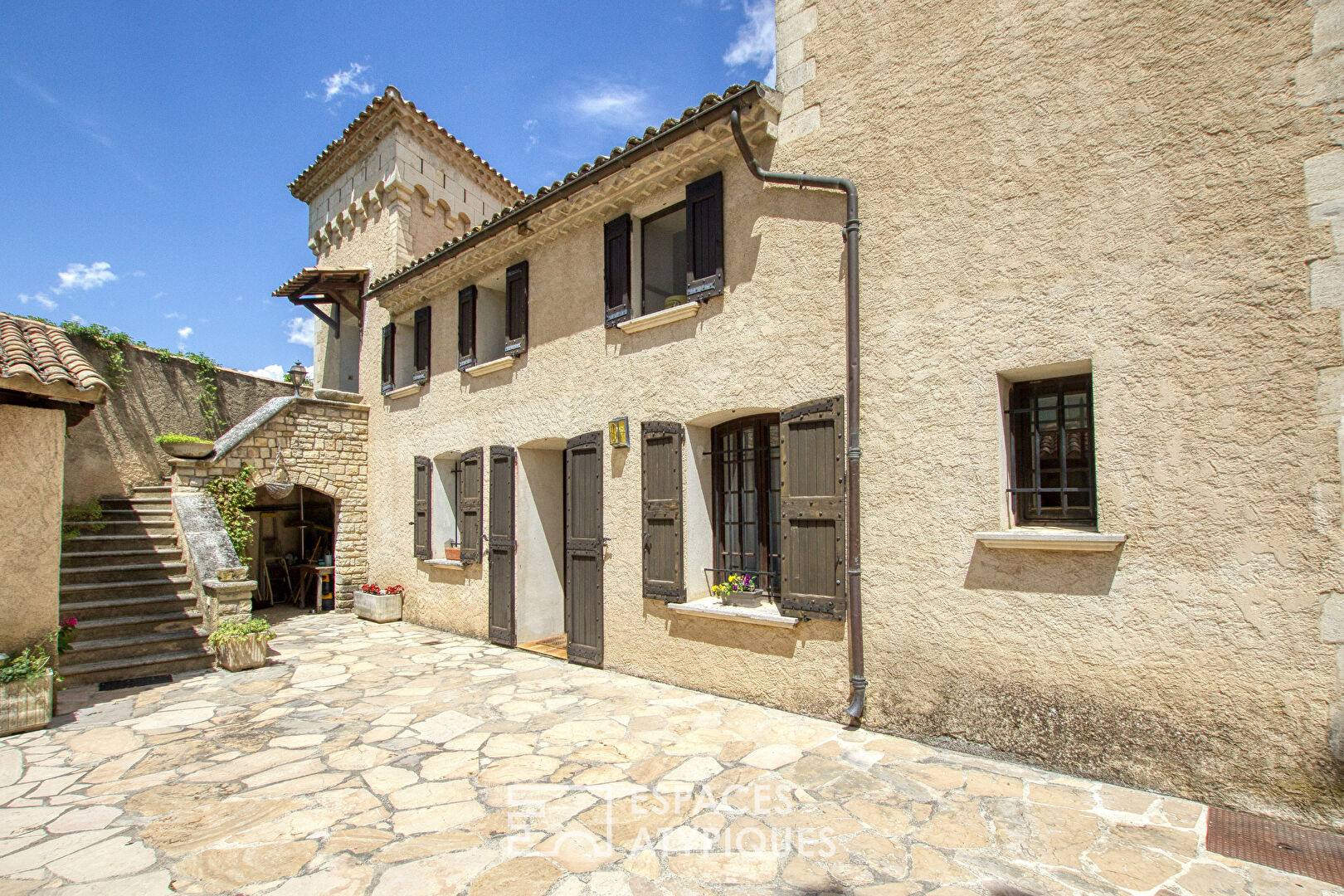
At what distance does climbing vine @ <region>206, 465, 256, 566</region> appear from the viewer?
9.45m

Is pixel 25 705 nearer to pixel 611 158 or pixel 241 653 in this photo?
pixel 241 653

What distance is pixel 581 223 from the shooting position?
7.28 meters

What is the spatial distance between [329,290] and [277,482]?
361 centimetres

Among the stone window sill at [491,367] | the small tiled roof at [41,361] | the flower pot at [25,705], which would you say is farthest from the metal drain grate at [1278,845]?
the small tiled roof at [41,361]

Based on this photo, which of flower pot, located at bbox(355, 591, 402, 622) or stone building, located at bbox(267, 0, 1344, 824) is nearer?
stone building, located at bbox(267, 0, 1344, 824)

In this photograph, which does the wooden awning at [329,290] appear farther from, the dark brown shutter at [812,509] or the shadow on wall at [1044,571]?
the shadow on wall at [1044,571]

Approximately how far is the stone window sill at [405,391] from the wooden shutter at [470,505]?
5.54 feet

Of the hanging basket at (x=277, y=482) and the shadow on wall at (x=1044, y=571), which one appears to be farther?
the hanging basket at (x=277, y=482)

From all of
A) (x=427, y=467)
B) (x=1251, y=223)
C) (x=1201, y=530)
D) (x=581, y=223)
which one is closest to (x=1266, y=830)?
(x=1201, y=530)

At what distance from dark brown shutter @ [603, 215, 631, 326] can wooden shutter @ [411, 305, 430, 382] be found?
4.13m

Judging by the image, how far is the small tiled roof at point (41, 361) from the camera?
5.30 metres

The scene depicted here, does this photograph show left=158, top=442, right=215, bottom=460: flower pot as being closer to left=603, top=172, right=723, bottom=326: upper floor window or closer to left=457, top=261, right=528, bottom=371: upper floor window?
left=457, top=261, right=528, bottom=371: upper floor window

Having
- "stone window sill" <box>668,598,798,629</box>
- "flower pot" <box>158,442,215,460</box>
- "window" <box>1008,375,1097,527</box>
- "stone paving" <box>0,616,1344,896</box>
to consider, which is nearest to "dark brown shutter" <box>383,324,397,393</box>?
"flower pot" <box>158,442,215,460</box>

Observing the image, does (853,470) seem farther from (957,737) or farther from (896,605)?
(957,737)
